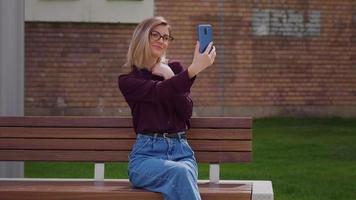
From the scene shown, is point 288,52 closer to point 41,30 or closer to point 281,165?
point 41,30

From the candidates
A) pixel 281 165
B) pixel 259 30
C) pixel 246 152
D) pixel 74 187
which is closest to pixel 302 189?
pixel 281 165

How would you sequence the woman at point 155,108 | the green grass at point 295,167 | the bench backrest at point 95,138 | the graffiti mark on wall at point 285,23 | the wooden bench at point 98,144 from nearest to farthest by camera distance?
the woman at point 155,108 → the wooden bench at point 98,144 → the bench backrest at point 95,138 → the green grass at point 295,167 → the graffiti mark on wall at point 285,23

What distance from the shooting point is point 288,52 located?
1702 centimetres

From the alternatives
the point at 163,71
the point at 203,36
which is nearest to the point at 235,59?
the point at 163,71

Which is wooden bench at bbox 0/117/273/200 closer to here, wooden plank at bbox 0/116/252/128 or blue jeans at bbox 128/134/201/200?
wooden plank at bbox 0/116/252/128

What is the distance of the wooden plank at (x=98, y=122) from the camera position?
548 cm

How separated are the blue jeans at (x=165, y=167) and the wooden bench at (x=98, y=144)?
0.74 feet

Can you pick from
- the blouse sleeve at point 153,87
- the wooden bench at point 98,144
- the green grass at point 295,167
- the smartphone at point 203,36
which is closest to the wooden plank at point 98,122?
the wooden bench at point 98,144

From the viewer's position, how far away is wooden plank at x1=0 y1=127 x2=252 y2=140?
216 inches

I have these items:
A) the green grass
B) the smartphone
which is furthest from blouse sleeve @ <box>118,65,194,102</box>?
the green grass

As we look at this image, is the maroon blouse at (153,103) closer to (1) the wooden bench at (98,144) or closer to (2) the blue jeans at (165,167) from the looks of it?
(2) the blue jeans at (165,167)

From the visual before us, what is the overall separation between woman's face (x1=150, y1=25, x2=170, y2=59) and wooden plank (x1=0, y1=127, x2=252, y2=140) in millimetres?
708

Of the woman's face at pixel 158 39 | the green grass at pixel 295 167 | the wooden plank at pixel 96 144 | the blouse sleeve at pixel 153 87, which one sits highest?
the woman's face at pixel 158 39

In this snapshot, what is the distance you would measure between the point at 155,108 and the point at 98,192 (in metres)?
0.61
